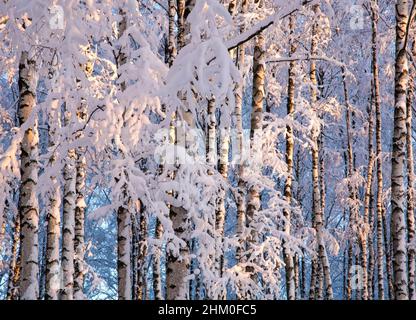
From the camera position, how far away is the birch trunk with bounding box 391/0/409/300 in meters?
8.05

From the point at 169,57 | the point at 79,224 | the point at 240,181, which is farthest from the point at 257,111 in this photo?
the point at 79,224

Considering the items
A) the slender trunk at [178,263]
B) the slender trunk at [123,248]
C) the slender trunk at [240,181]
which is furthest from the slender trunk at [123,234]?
the slender trunk at [240,181]

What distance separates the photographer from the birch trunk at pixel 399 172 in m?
8.05

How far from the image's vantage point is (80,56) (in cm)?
601

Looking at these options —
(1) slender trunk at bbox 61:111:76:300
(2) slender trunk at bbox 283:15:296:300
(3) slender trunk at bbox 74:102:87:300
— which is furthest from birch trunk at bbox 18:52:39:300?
(2) slender trunk at bbox 283:15:296:300

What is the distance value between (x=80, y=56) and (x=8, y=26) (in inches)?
47.5

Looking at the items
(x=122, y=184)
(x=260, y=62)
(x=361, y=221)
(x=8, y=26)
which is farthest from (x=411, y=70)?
(x=8, y=26)

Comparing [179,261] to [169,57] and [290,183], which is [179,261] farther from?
[169,57]

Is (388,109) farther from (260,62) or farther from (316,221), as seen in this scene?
(260,62)

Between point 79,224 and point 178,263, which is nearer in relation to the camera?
point 178,263

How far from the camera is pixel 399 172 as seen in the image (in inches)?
328

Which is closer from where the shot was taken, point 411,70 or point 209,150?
point 209,150

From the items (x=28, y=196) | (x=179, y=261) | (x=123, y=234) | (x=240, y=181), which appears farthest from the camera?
(x=240, y=181)

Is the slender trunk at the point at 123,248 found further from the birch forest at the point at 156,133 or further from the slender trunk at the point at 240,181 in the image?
the slender trunk at the point at 240,181
